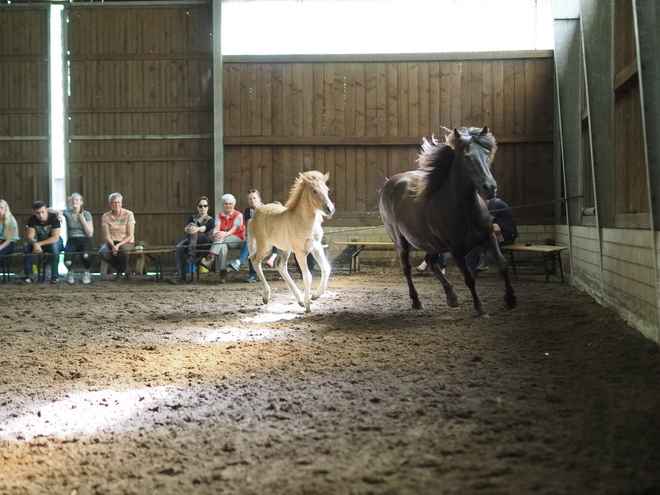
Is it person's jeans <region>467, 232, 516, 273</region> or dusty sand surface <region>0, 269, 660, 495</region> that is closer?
dusty sand surface <region>0, 269, 660, 495</region>

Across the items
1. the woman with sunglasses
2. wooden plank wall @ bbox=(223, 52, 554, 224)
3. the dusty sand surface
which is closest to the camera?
the dusty sand surface

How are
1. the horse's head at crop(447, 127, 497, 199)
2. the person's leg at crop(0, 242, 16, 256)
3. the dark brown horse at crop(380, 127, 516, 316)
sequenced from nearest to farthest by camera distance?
1. the horse's head at crop(447, 127, 497, 199)
2. the dark brown horse at crop(380, 127, 516, 316)
3. the person's leg at crop(0, 242, 16, 256)

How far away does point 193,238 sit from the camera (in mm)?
10414

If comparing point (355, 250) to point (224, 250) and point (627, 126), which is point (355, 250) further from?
point (627, 126)

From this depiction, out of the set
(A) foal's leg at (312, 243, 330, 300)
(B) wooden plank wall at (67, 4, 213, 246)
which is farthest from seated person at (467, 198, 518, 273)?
(B) wooden plank wall at (67, 4, 213, 246)

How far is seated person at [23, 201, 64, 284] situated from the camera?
10492 millimetres

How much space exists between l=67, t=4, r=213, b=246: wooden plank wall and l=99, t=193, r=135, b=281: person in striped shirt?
1.73 m

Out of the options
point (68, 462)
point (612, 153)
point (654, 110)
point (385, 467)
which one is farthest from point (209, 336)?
point (612, 153)

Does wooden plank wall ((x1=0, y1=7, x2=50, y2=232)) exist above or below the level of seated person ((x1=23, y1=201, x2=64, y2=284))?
above

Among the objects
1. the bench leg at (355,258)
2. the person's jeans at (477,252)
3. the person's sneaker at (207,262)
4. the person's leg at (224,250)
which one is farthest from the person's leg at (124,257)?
the person's jeans at (477,252)

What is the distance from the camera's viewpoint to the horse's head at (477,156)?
566 centimetres

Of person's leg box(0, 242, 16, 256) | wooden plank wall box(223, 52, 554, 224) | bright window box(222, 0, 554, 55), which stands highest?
bright window box(222, 0, 554, 55)

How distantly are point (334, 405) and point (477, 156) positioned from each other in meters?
3.23

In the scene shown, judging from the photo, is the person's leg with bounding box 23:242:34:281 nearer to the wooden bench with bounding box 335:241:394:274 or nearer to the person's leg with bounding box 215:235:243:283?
the person's leg with bounding box 215:235:243:283
